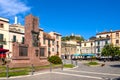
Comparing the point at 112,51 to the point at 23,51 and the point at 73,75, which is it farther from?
the point at 73,75

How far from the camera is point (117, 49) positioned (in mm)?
61062

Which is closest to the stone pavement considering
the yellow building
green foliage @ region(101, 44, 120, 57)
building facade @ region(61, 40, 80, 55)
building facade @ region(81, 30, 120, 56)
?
the yellow building

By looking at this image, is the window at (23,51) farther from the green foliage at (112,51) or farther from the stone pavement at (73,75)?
the green foliage at (112,51)

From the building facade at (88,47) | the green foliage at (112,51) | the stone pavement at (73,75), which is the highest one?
the building facade at (88,47)

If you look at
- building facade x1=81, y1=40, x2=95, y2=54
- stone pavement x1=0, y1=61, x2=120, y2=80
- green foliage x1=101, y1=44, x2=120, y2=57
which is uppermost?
building facade x1=81, y1=40, x2=95, y2=54

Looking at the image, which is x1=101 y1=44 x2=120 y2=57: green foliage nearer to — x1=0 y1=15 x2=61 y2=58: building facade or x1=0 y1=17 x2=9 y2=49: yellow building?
x1=0 y1=15 x2=61 y2=58: building facade

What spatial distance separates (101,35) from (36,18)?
51.0 metres

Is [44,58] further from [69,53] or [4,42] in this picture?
[69,53]

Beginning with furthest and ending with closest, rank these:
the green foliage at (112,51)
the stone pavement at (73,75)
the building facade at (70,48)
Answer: the building facade at (70,48) → the green foliage at (112,51) → the stone pavement at (73,75)

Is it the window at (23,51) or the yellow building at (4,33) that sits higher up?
the yellow building at (4,33)

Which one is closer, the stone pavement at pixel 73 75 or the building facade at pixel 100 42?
the stone pavement at pixel 73 75

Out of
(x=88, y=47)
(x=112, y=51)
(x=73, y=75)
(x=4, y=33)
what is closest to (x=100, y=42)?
(x=88, y=47)

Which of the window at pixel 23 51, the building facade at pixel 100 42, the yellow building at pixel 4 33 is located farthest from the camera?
the building facade at pixel 100 42

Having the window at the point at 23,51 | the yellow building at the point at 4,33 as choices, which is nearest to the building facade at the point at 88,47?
the yellow building at the point at 4,33
